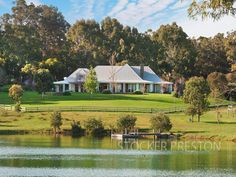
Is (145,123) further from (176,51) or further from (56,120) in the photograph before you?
(176,51)

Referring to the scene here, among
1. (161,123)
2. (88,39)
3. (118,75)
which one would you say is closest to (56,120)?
(161,123)

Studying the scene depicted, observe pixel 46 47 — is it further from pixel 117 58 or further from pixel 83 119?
pixel 83 119

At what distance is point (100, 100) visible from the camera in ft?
357

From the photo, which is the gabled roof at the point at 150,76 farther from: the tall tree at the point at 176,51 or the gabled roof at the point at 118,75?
the tall tree at the point at 176,51

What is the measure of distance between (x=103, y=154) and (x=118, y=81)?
75.2 m

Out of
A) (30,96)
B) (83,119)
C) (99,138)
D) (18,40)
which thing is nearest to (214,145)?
(99,138)

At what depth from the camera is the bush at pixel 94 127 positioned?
81000 mm

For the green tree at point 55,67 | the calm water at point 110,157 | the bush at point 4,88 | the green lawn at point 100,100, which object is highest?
the green tree at point 55,67

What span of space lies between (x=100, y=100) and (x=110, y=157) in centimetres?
5224

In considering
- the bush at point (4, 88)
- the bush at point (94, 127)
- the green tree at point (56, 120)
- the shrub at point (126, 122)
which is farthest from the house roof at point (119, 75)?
the shrub at point (126, 122)

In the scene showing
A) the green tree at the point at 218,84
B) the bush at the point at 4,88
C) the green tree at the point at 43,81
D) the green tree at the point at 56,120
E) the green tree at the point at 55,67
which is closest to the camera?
the green tree at the point at 56,120

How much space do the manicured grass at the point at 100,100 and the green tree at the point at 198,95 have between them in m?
15.4

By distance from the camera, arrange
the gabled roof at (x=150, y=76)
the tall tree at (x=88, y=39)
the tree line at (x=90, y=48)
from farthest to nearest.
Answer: the tall tree at (x=88, y=39) < the tree line at (x=90, y=48) < the gabled roof at (x=150, y=76)

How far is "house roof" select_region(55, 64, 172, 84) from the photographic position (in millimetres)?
133125
